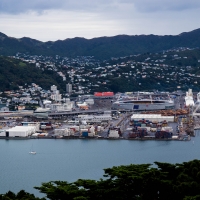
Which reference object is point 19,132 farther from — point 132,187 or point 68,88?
point 68,88

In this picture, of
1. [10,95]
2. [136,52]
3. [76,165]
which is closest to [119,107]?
[10,95]

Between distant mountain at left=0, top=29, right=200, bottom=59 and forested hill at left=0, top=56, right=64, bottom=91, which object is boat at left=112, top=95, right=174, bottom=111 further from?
distant mountain at left=0, top=29, right=200, bottom=59

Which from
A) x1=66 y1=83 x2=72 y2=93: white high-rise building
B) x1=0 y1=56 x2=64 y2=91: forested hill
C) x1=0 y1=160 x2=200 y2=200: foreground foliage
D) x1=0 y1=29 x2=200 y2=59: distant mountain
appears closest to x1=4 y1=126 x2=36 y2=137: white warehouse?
x1=0 y1=56 x2=64 y2=91: forested hill

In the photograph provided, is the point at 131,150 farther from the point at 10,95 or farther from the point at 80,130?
the point at 10,95

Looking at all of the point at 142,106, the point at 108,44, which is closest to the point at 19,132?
the point at 142,106

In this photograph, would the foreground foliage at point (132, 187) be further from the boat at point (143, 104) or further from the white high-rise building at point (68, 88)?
the white high-rise building at point (68, 88)

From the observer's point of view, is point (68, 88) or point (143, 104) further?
point (68, 88)

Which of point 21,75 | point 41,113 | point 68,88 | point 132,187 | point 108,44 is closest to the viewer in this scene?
point 132,187
